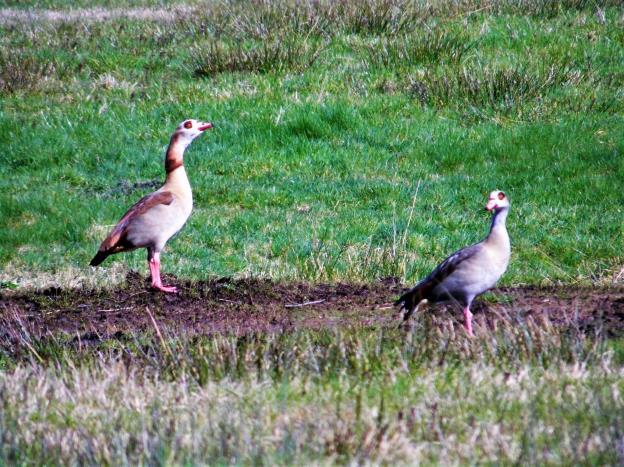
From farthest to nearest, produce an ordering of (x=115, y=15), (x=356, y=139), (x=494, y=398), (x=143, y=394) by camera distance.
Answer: (x=115, y=15), (x=356, y=139), (x=143, y=394), (x=494, y=398)

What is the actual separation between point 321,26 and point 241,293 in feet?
27.3

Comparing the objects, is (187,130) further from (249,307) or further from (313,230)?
(249,307)

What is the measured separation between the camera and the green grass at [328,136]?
981 centimetres

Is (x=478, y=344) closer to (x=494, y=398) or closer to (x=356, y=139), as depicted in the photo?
(x=494, y=398)

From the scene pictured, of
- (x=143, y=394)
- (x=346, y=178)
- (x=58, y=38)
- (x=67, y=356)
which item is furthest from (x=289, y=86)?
(x=143, y=394)

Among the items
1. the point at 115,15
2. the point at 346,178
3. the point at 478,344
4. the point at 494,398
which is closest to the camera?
the point at 494,398

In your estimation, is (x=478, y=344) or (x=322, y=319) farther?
(x=322, y=319)

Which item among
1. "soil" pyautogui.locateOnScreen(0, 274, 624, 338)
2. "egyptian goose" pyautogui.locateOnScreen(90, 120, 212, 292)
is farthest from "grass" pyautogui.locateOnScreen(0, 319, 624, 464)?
"egyptian goose" pyautogui.locateOnScreen(90, 120, 212, 292)

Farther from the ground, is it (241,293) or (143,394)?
(143,394)

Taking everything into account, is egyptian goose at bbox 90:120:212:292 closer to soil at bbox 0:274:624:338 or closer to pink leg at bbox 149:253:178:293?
pink leg at bbox 149:253:178:293

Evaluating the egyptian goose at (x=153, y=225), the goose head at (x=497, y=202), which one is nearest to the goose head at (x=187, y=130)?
the egyptian goose at (x=153, y=225)

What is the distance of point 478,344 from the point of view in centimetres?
587

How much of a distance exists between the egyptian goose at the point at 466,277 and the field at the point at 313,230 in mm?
169

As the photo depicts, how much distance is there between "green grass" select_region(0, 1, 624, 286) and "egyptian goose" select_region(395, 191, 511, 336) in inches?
62.3
